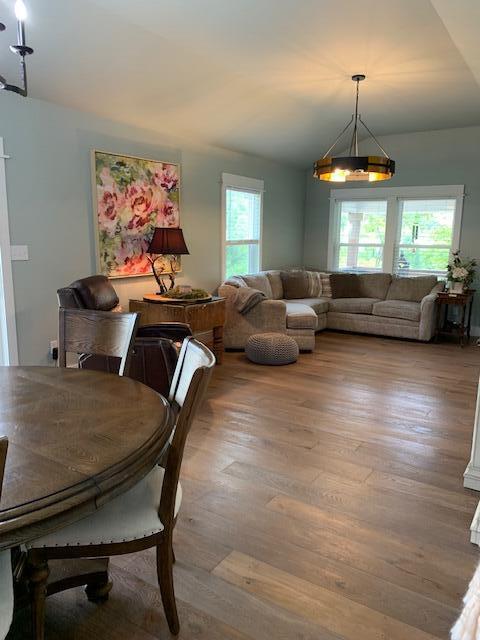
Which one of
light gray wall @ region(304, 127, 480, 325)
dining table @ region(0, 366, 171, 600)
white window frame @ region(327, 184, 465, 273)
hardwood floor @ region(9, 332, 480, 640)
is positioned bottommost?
hardwood floor @ region(9, 332, 480, 640)

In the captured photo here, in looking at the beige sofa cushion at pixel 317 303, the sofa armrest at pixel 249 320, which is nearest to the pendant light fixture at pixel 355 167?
the sofa armrest at pixel 249 320

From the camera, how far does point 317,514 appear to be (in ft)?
7.43

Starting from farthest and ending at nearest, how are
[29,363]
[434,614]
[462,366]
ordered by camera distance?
1. [462,366]
2. [29,363]
3. [434,614]

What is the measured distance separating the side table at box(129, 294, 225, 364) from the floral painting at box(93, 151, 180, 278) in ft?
1.27

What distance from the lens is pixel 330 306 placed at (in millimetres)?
6570

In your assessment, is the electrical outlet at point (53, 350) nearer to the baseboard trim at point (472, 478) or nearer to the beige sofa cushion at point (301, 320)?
the beige sofa cushion at point (301, 320)

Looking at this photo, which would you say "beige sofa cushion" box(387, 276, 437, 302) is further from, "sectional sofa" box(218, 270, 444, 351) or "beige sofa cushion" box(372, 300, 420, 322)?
"beige sofa cushion" box(372, 300, 420, 322)

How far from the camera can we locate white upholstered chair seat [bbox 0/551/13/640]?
1.10m

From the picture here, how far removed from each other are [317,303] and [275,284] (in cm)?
61

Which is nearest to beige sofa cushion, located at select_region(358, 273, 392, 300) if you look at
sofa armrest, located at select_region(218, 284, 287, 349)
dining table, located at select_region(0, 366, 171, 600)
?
sofa armrest, located at select_region(218, 284, 287, 349)

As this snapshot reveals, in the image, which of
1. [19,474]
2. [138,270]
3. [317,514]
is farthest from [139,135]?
[19,474]

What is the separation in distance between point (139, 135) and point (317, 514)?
3797mm

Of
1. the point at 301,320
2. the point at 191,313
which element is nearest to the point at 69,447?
the point at 191,313

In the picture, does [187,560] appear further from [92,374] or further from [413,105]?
[413,105]
